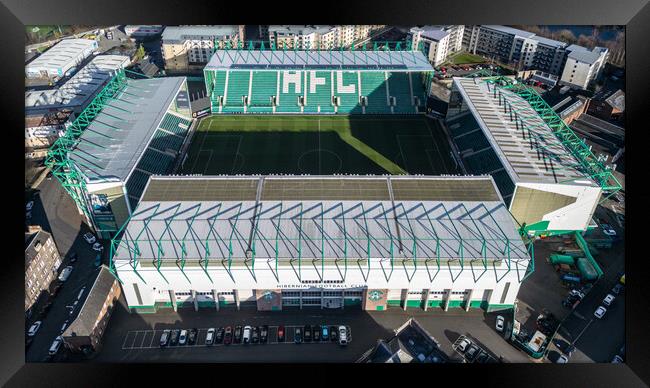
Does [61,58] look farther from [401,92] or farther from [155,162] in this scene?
[401,92]

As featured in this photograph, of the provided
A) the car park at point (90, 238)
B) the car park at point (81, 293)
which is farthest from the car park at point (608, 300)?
the car park at point (90, 238)

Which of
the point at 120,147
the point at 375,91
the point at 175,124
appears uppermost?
the point at 120,147

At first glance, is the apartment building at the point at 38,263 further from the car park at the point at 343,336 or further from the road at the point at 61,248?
the car park at the point at 343,336

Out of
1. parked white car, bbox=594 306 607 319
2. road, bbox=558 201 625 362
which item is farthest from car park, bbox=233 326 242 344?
parked white car, bbox=594 306 607 319

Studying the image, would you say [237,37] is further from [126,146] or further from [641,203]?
[641,203]

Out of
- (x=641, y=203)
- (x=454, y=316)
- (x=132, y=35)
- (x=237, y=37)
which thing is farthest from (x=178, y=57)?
(x=641, y=203)

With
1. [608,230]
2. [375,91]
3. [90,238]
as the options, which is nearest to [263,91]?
[375,91]
